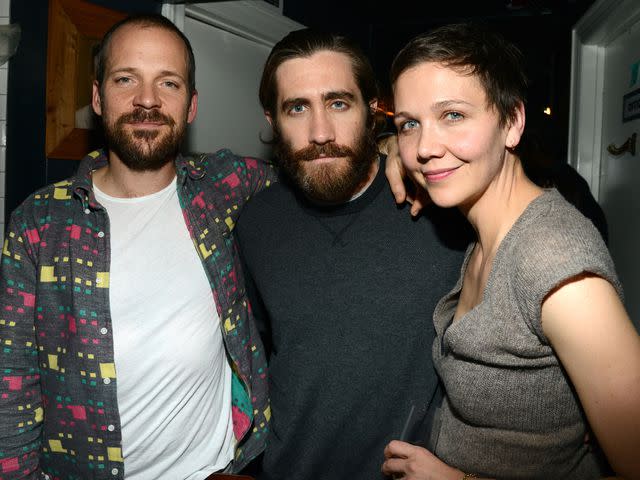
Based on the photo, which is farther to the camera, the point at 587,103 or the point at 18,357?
the point at 587,103

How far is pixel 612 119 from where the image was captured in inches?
133

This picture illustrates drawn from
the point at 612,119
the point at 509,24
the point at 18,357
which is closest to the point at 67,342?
the point at 18,357

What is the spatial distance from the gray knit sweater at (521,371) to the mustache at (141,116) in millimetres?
1129

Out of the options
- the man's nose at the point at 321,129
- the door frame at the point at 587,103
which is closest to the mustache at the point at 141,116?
the man's nose at the point at 321,129

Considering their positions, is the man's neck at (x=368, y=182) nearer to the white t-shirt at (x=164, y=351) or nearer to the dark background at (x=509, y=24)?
the white t-shirt at (x=164, y=351)

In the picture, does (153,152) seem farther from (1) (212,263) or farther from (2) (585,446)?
(2) (585,446)

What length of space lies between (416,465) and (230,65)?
8.44ft

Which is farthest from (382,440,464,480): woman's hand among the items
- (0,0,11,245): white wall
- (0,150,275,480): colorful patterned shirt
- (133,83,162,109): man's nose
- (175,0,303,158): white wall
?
(175,0,303,158): white wall

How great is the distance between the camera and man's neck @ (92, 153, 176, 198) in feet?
5.90

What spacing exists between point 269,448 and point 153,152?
987 millimetres

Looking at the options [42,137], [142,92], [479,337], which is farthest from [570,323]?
[42,137]

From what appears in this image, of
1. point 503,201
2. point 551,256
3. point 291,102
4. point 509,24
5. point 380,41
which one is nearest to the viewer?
point 551,256

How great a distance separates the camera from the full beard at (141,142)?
174 centimetres

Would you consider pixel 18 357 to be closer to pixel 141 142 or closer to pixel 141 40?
pixel 141 142
